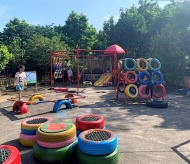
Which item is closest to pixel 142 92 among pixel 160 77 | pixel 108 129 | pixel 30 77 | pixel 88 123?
pixel 160 77

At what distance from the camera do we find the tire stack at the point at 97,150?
14.0 ft

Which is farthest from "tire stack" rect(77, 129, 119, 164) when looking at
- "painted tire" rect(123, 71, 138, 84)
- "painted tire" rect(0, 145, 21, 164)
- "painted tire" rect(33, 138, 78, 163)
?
"painted tire" rect(123, 71, 138, 84)

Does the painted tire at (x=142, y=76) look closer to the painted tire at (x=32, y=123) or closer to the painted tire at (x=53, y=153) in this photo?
the painted tire at (x=32, y=123)

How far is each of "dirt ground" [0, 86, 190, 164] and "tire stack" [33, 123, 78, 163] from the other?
1.33ft

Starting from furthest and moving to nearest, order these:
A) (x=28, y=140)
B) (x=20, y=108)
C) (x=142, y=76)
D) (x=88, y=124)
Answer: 1. (x=142, y=76)
2. (x=20, y=108)
3. (x=28, y=140)
4. (x=88, y=124)

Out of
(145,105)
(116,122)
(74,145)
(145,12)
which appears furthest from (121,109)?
(145,12)

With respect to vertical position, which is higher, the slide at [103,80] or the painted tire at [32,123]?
the slide at [103,80]

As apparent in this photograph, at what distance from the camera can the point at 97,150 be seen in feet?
13.9

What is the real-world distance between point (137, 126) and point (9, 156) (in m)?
4.44

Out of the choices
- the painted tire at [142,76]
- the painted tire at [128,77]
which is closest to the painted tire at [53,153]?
the painted tire at [128,77]

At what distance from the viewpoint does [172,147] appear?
537cm

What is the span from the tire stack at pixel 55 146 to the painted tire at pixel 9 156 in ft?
2.34

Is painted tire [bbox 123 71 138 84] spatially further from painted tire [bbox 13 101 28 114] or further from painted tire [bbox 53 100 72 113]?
painted tire [bbox 13 101 28 114]

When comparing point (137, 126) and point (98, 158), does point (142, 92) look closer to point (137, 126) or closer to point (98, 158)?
point (137, 126)
